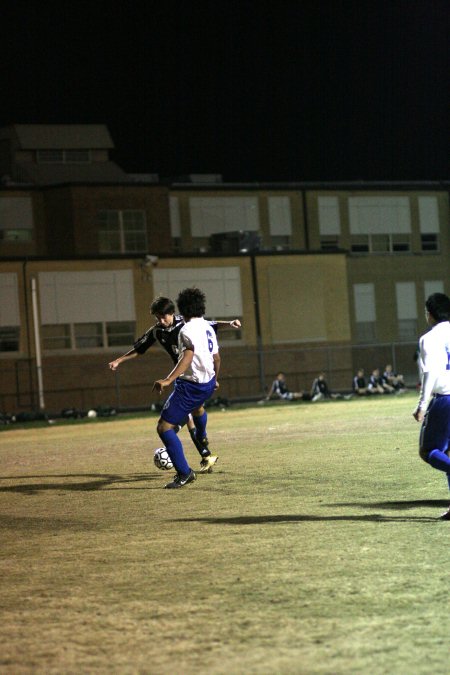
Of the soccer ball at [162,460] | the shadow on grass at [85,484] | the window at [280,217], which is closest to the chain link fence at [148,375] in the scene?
the window at [280,217]

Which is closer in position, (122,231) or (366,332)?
(122,231)

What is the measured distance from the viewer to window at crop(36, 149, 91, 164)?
6075 cm

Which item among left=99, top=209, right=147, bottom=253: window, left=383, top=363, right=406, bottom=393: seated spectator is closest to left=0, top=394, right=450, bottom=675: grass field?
left=383, top=363, right=406, bottom=393: seated spectator

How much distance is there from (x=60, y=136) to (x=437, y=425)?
179ft

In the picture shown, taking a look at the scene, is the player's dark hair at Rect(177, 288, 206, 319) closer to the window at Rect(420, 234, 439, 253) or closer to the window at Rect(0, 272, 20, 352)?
the window at Rect(0, 272, 20, 352)

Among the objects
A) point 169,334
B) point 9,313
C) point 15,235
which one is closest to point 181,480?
point 169,334

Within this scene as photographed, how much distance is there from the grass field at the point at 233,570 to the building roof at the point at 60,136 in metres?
47.0

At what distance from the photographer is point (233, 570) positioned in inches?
299

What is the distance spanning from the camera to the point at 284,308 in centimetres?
5491

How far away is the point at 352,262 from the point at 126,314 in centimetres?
1694

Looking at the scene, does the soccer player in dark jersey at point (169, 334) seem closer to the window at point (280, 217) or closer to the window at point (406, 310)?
the window at point (280, 217)

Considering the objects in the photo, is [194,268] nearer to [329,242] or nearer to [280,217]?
[280,217]

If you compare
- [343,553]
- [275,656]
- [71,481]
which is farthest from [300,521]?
[71,481]

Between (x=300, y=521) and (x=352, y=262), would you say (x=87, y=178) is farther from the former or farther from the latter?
(x=300, y=521)
